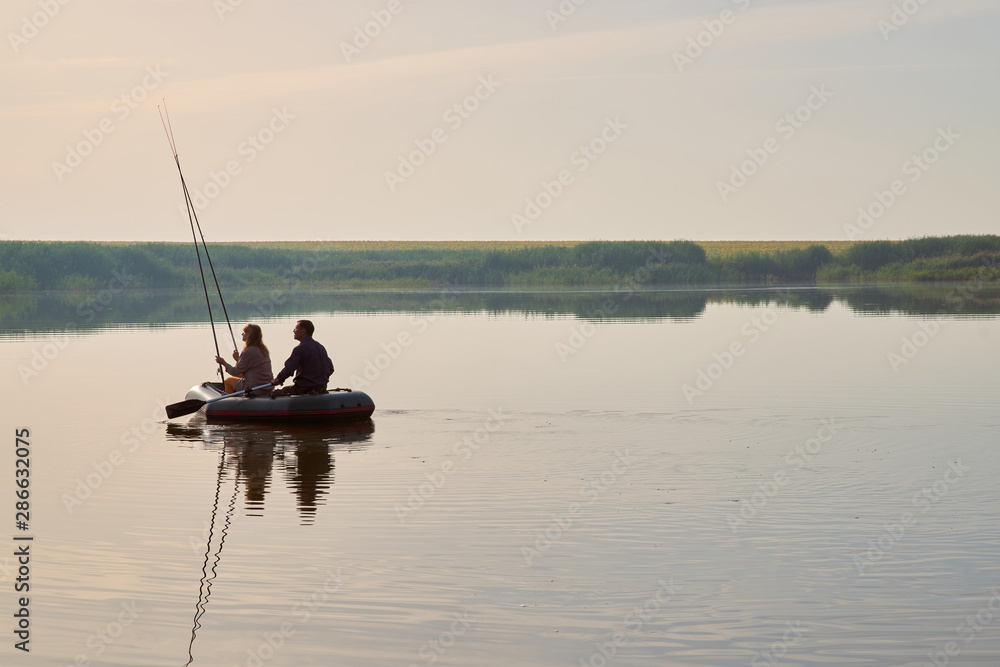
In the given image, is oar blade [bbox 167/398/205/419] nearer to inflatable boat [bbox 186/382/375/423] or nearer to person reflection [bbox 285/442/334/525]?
inflatable boat [bbox 186/382/375/423]

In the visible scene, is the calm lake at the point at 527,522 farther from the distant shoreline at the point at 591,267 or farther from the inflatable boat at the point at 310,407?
the distant shoreline at the point at 591,267

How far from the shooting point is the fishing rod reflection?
35.3 feet

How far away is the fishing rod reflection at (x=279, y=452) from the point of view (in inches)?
424

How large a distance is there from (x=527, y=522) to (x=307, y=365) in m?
6.56

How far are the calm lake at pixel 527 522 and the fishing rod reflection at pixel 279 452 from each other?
6 centimetres

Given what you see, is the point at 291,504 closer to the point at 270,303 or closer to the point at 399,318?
the point at 399,318

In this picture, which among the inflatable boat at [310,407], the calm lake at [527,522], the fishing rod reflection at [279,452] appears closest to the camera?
the calm lake at [527,522]

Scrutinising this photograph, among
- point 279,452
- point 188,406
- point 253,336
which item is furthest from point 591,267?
point 279,452

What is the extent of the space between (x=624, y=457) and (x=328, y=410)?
433 centimetres

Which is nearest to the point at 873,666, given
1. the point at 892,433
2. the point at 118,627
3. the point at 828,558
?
the point at 828,558

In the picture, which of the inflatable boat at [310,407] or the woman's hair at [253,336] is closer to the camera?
the inflatable boat at [310,407]

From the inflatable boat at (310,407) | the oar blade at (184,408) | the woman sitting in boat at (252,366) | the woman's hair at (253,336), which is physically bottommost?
the inflatable boat at (310,407)

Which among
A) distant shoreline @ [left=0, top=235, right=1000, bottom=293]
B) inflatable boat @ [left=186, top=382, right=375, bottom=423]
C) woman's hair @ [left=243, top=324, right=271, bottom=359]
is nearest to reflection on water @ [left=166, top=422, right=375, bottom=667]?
inflatable boat @ [left=186, top=382, right=375, bottom=423]

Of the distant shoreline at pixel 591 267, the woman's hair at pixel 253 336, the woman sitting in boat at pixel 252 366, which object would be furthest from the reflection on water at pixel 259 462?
the distant shoreline at pixel 591 267
